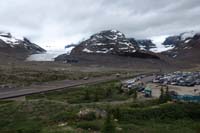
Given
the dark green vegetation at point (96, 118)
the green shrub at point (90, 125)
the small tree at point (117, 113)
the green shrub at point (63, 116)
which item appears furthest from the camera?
the green shrub at point (63, 116)

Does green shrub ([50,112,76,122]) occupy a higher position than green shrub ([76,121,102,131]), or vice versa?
green shrub ([50,112,76,122])

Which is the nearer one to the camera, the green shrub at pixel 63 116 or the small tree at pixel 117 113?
the small tree at pixel 117 113

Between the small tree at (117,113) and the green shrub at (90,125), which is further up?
the small tree at (117,113)

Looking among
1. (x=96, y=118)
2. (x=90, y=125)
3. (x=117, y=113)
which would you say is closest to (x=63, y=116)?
(x=96, y=118)

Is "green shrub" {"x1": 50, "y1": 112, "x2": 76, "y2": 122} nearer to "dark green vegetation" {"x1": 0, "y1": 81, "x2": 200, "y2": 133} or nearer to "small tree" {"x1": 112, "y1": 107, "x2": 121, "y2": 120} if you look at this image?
"dark green vegetation" {"x1": 0, "y1": 81, "x2": 200, "y2": 133}

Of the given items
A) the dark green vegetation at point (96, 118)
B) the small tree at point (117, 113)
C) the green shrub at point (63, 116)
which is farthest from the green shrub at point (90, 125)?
the small tree at point (117, 113)

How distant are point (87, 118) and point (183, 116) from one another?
40.5 feet

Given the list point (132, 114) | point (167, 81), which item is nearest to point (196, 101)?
point (132, 114)

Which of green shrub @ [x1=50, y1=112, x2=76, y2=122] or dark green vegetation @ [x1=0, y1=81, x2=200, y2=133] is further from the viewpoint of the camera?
green shrub @ [x1=50, y1=112, x2=76, y2=122]

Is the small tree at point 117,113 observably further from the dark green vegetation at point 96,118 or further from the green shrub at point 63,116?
the green shrub at point 63,116

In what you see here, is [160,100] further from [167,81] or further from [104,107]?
[167,81]

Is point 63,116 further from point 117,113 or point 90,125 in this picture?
point 117,113

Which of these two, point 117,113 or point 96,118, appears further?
point 96,118

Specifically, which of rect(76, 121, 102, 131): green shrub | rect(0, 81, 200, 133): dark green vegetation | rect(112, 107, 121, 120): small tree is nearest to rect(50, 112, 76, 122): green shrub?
rect(0, 81, 200, 133): dark green vegetation
